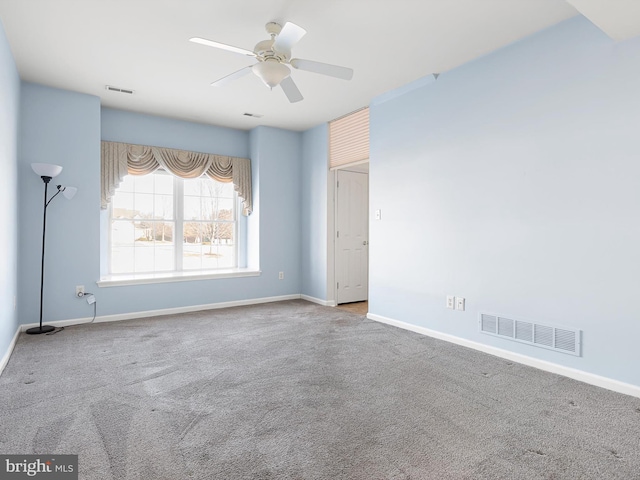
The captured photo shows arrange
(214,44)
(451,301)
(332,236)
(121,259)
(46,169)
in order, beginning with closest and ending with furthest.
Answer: (214,44) → (451,301) → (46,169) → (121,259) → (332,236)

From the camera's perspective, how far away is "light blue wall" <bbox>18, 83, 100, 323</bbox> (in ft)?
13.3

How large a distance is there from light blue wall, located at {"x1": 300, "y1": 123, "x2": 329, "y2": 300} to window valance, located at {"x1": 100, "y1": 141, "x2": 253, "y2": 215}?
0.89m

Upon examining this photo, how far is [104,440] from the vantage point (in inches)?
76.0

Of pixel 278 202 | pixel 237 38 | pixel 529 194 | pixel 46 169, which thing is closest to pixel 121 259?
pixel 46 169

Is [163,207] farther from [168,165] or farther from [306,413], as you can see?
[306,413]

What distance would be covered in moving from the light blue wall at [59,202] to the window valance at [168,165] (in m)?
0.23

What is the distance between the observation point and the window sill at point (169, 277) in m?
4.60

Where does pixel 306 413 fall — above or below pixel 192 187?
below

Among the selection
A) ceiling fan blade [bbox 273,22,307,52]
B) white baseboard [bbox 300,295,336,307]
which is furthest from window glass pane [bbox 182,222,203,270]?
ceiling fan blade [bbox 273,22,307,52]

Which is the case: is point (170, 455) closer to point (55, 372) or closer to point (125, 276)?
point (55, 372)

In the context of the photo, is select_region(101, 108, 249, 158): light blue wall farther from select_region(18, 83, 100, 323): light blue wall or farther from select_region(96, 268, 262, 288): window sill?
select_region(96, 268, 262, 288): window sill

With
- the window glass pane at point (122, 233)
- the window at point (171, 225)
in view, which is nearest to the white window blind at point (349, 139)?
the window at point (171, 225)

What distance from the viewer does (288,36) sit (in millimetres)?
2469

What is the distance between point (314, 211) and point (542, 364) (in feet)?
11.8
